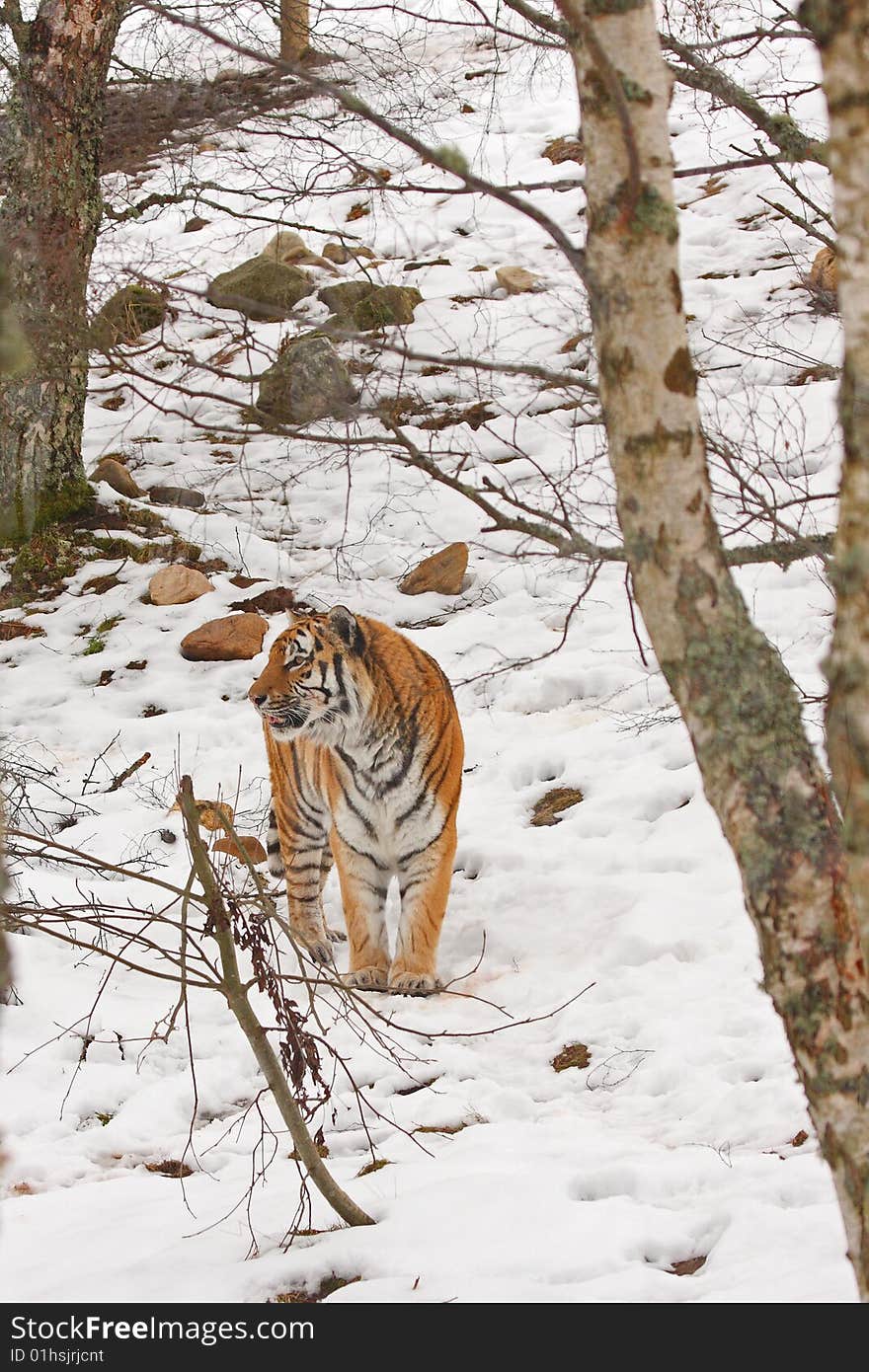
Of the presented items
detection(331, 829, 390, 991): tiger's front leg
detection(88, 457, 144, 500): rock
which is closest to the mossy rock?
detection(88, 457, 144, 500): rock

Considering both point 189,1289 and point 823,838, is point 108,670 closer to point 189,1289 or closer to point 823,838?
point 189,1289

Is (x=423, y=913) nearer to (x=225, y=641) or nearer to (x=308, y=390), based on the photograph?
(x=308, y=390)

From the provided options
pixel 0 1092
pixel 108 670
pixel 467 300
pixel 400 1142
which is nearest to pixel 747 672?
pixel 400 1142

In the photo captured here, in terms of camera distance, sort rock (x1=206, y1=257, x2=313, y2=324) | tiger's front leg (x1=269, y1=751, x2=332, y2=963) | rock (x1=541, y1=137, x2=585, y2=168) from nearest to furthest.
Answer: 1. tiger's front leg (x1=269, y1=751, x2=332, y2=963)
2. rock (x1=206, y1=257, x2=313, y2=324)
3. rock (x1=541, y1=137, x2=585, y2=168)

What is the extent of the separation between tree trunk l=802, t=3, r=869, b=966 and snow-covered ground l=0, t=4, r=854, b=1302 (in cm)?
88

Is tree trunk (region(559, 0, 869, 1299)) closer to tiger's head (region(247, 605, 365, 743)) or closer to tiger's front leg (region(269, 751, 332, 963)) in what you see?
tiger's head (region(247, 605, 365, 743))

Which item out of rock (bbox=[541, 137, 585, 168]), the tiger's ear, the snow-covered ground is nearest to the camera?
the snow-covered ground

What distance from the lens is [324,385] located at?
2980 mm

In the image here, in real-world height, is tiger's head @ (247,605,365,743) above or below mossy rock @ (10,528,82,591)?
below

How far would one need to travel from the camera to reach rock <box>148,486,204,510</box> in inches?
400

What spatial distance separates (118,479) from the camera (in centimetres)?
1013

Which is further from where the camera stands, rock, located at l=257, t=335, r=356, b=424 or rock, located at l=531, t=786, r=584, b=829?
rock, located at l=531, t=786, r=584, b=829

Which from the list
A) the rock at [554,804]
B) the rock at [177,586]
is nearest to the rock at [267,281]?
the rock at [177,586]

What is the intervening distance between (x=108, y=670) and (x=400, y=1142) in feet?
16.9
